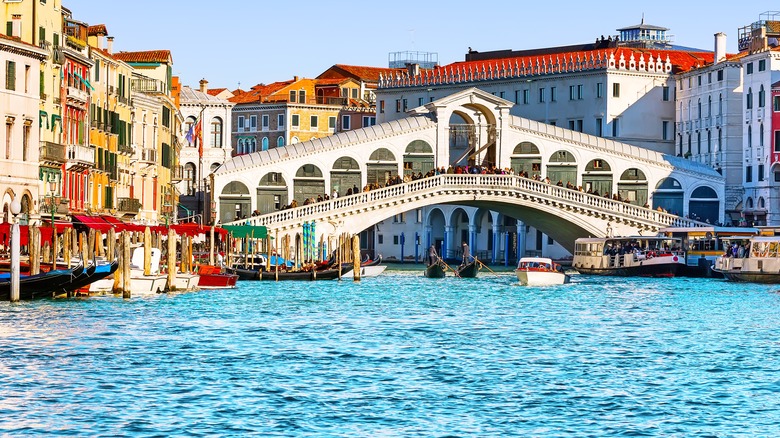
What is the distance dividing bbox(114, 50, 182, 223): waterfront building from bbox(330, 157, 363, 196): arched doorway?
646 centimetres

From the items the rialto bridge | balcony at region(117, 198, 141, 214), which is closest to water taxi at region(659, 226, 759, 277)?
the rialto bridge

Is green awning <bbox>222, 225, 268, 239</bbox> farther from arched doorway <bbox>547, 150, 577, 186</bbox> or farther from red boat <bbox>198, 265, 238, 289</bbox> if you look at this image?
arched doorway <bbox>547, 150, 577, 186</bbox>

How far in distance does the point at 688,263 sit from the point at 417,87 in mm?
30408

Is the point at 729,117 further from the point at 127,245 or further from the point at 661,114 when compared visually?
the point at 127,245

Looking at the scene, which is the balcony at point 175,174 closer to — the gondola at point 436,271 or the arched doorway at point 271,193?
the arched doorway at point 271,193

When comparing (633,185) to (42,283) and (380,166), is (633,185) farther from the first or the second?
(42,283)

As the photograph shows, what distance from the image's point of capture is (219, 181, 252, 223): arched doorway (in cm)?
6994

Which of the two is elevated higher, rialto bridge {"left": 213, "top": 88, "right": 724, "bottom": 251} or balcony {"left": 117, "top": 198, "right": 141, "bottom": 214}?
rialto bridge {"left": 213, "top": 88, "right": 724, "bottom": 251}

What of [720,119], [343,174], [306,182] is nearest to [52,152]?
[306,182]

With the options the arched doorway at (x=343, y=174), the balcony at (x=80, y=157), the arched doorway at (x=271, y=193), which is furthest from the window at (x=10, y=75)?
the arched doorway at (x=343, y=174)

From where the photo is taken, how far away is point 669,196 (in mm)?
74438

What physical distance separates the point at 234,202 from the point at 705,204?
757 inches

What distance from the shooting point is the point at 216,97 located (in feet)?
334

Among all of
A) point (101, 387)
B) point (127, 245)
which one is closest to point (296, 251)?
point (127, 245)
